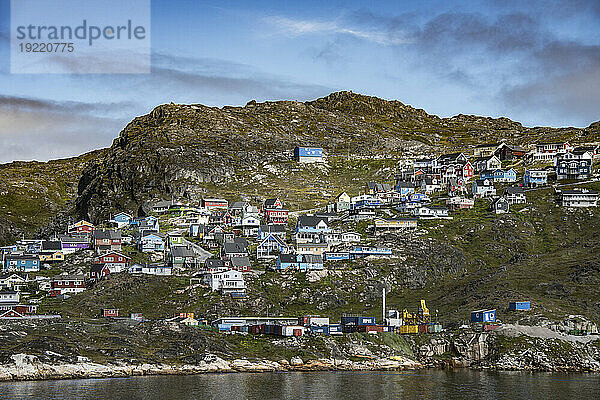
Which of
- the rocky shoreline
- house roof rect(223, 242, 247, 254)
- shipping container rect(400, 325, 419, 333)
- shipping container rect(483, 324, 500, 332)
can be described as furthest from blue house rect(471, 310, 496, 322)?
house roof rect(223, 242, 247, 254)

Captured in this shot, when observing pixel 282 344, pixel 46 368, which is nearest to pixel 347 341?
pixel 282 344

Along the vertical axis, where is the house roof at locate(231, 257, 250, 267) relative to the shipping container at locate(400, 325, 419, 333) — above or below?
above

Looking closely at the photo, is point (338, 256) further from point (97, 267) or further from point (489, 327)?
point (97, 267)

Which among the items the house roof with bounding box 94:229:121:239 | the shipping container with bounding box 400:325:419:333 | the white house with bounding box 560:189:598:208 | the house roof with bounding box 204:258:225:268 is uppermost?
the white house with bounding box 560:189:598:208

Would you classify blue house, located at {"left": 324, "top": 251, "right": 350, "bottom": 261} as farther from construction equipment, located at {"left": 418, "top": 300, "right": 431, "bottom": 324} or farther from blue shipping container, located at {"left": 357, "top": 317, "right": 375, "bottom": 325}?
blue shipping container, located at {"left": 357, "top": 317, "right": 375, "bottom": 325}

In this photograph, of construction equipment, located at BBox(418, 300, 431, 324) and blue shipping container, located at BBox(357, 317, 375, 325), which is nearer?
blue shipping container, located at BBox(357, 317, 375, 325)

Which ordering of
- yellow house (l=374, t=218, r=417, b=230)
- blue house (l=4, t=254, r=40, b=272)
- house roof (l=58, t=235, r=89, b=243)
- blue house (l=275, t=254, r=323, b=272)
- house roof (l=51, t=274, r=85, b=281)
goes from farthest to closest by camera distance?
yellow house (l=374, t=218, r=417, b=230), house roof (l=58, t=235, r=89, b=243), blue house (l=4, t=254, r=40, b=272), blue house (l=275, t=254, r=323, b=272), house roof (l=51, t=274, r=85, b=281)

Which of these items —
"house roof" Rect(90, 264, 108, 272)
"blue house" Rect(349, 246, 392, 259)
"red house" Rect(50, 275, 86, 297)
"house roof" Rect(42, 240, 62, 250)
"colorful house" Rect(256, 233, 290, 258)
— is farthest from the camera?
"house roof" Rect(42, 240, 62, 250)
